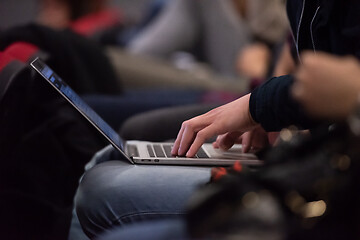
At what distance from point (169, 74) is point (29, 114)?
1373 mm

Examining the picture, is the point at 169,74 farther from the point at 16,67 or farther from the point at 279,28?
the point at 16,67

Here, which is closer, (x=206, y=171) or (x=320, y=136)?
(x=320, y=136)

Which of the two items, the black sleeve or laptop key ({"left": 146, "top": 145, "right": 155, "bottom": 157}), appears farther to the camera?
laptop key ({"left": 146, "top": 145, "right": 155, "bottom": 157})

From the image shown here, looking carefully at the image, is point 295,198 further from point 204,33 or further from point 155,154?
point 204,33

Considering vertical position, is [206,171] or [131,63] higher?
[206,171]

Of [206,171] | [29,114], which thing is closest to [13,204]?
[29,114]

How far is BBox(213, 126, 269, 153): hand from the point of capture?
3.16ft

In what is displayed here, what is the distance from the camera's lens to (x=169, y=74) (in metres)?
2.65

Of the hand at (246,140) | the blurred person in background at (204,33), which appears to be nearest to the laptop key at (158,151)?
the hand at (246,140)

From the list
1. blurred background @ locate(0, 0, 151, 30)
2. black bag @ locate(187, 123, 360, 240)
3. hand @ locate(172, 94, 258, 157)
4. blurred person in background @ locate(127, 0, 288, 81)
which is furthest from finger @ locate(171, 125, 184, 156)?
blurred background @ locate(0, 0, 151, 30)

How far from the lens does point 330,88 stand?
0.62 m

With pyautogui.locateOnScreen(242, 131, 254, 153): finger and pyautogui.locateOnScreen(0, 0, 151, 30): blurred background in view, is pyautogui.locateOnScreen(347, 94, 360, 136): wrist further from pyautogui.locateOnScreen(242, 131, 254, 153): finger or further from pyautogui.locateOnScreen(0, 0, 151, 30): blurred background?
pyautogui.locateOnScreen(0, 0, 151, 30): blurred background

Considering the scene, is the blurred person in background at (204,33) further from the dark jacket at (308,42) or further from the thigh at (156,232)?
the thigh at (156,232)

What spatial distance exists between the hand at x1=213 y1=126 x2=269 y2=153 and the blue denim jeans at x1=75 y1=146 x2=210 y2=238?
14 centimetres
